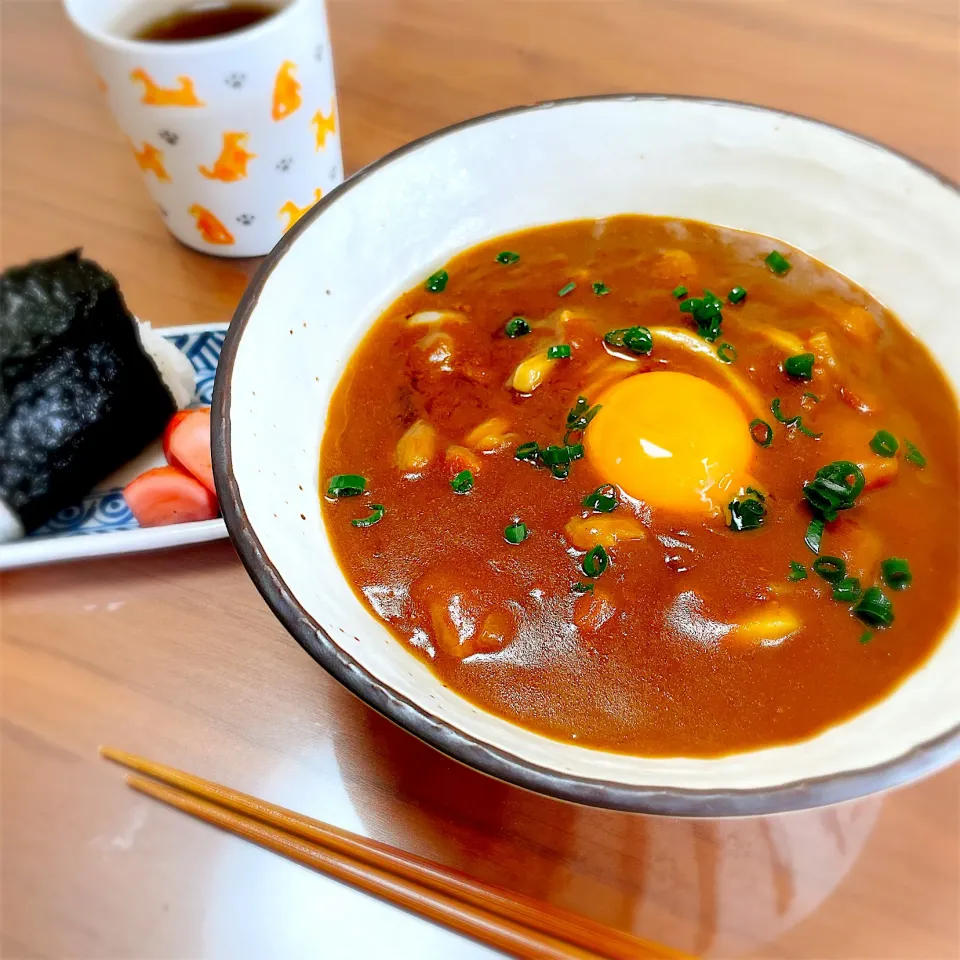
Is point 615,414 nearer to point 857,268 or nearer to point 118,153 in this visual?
point 857,268

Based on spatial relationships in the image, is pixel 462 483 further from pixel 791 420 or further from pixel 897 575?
pixel 897 575

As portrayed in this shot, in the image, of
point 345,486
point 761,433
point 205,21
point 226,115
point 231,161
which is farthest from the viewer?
point 205,21

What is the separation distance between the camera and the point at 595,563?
1731 mm

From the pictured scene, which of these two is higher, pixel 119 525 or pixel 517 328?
pixel 517 328

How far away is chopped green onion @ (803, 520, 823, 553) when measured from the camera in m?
1.78

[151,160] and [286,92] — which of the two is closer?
[286,92]

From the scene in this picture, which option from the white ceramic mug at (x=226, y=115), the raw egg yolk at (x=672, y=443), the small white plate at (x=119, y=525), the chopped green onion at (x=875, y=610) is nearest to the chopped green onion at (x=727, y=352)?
the raw egg yolk at (x=672, y=443)

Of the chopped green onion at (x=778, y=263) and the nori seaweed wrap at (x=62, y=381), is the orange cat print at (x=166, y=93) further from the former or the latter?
the chopped green onion at (x=778, y=263)

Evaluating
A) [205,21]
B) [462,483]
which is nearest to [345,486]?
[462,483]

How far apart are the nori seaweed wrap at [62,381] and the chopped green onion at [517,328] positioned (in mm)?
1076

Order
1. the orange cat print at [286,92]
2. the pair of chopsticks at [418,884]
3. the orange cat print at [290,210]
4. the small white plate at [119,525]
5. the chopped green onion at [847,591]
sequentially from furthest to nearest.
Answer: the orange cat print at [290,210] → the orange cat print at [286,92] → the small white plate at [119,525] → the chopped green onion at [847,591] → the pair of chopsticks at [418,884]

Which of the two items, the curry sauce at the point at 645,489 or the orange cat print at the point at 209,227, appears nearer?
the curry sauce at the point at 645,489

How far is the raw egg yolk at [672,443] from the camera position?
74.6 inches

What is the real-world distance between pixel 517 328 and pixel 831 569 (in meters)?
1.05
